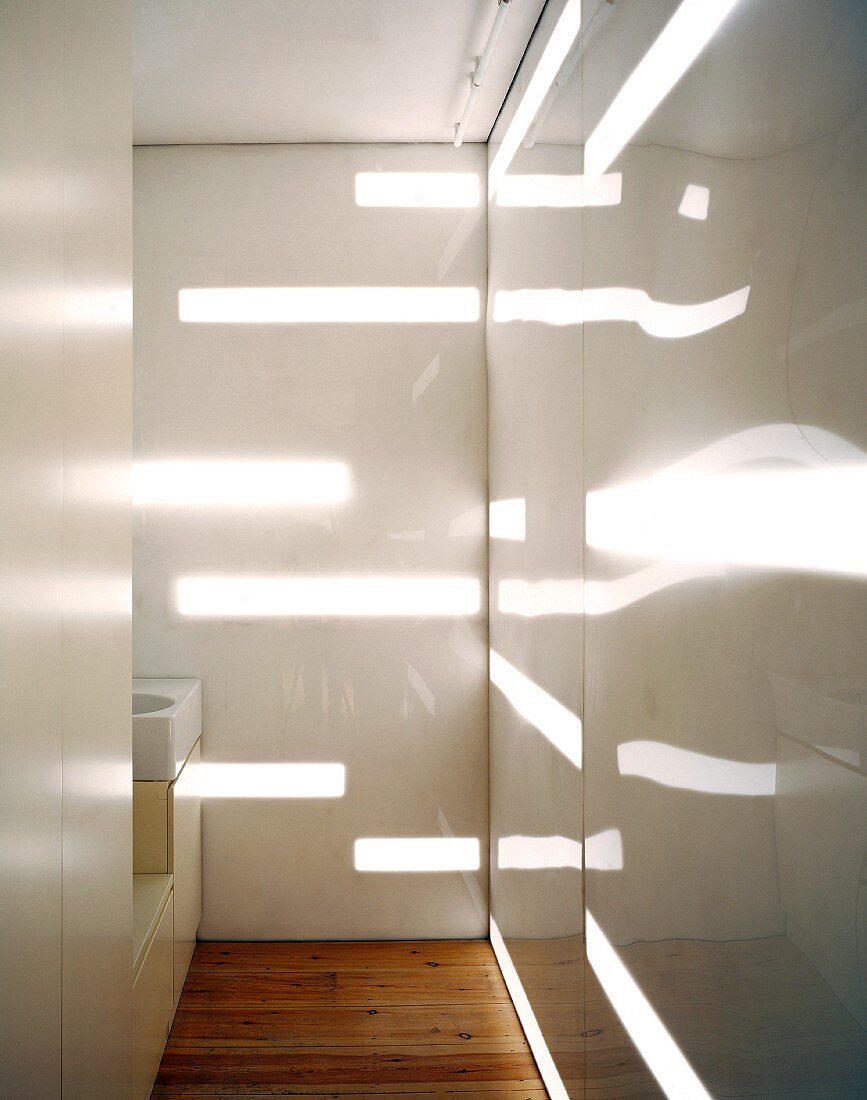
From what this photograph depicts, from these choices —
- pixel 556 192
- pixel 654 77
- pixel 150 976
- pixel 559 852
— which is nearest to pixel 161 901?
pixel 150 976

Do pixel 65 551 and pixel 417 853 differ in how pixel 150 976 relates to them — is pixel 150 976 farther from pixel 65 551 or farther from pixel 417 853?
pixel 65 551

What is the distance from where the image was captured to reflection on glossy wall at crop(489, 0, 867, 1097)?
85 cm

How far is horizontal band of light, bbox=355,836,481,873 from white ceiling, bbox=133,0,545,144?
2638 millimetres

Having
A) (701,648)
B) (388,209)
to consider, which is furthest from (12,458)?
(388,209)

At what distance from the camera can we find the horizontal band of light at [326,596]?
2955mm

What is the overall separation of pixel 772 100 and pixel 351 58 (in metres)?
1.84

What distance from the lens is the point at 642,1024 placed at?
1380mm

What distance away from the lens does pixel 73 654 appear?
1.33 m

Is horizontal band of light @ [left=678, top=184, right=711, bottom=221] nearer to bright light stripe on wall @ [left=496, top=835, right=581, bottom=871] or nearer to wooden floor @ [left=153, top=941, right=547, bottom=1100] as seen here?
bright light stripe on wall @ [left=496, top=835, right=581, bottom=871]

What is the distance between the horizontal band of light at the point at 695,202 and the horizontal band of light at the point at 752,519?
39 cm

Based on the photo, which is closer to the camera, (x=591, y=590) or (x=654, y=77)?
(x=654, y=77)

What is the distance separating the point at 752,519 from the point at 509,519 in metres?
1.58

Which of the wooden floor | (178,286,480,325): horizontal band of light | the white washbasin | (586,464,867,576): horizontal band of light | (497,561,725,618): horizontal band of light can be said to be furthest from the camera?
(178,286,480,325): horizontal band of light

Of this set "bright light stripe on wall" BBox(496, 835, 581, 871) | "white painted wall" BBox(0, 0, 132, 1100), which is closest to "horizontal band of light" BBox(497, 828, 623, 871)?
"bright light stripe on wall" BBox(496, 835, 581, 871)
